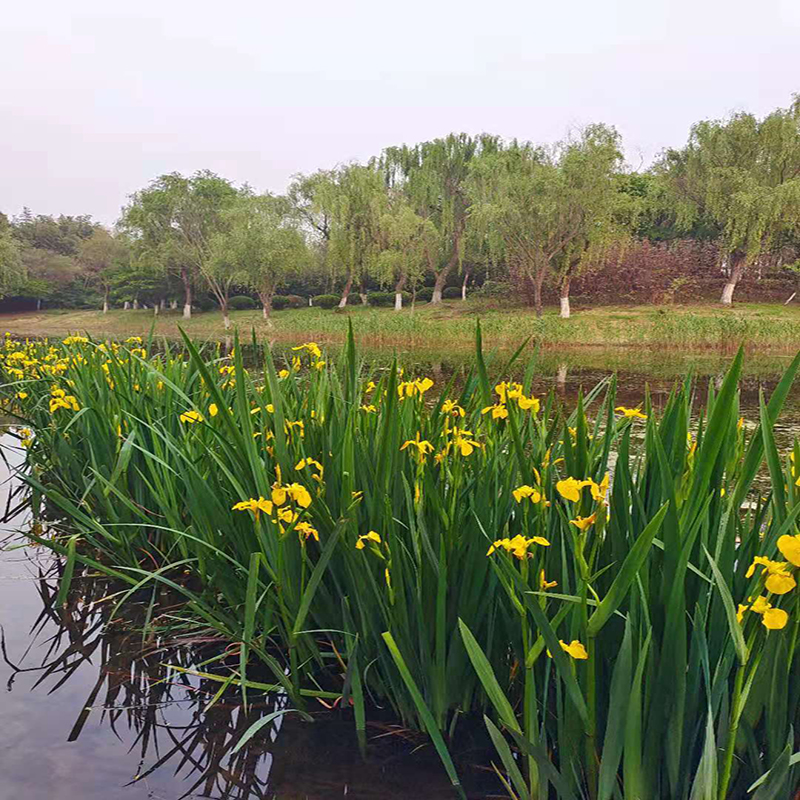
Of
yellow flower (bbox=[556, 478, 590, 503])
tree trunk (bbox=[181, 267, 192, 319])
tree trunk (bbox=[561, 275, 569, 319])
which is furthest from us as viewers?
tree trunk (bbox=[181, 267, 192, 319])

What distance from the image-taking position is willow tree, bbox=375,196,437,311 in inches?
1321

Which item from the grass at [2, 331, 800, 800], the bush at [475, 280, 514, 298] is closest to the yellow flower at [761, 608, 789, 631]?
the grass at [2, 331, 800, 800]

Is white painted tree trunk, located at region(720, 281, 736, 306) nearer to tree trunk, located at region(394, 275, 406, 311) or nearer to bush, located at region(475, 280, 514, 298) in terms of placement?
bush, located at region(475, 280, 514, 298)

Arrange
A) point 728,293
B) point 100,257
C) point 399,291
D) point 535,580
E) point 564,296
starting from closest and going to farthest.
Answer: point 535,580 → point 564,296 → point 728,293 → point 399,291 → point 100,257

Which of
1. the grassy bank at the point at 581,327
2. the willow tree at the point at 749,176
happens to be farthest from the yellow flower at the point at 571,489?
the willow tree at the point at 749,176

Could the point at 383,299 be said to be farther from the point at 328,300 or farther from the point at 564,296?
the point at 564,296

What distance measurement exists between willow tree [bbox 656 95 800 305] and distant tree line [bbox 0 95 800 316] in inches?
2.4

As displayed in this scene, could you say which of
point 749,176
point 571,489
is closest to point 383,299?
point 749,176

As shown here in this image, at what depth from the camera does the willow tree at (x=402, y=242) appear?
3356 centimetres

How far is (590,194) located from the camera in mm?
27344

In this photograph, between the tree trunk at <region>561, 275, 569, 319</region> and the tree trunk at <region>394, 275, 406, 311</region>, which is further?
the tree trunk at <region>394, 275, 406, 311</region>

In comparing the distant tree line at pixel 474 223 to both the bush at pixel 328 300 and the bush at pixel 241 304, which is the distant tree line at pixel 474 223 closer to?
the bush at pixel 241 304

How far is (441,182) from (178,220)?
57.6 ft

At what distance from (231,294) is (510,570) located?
50357 millimetres
